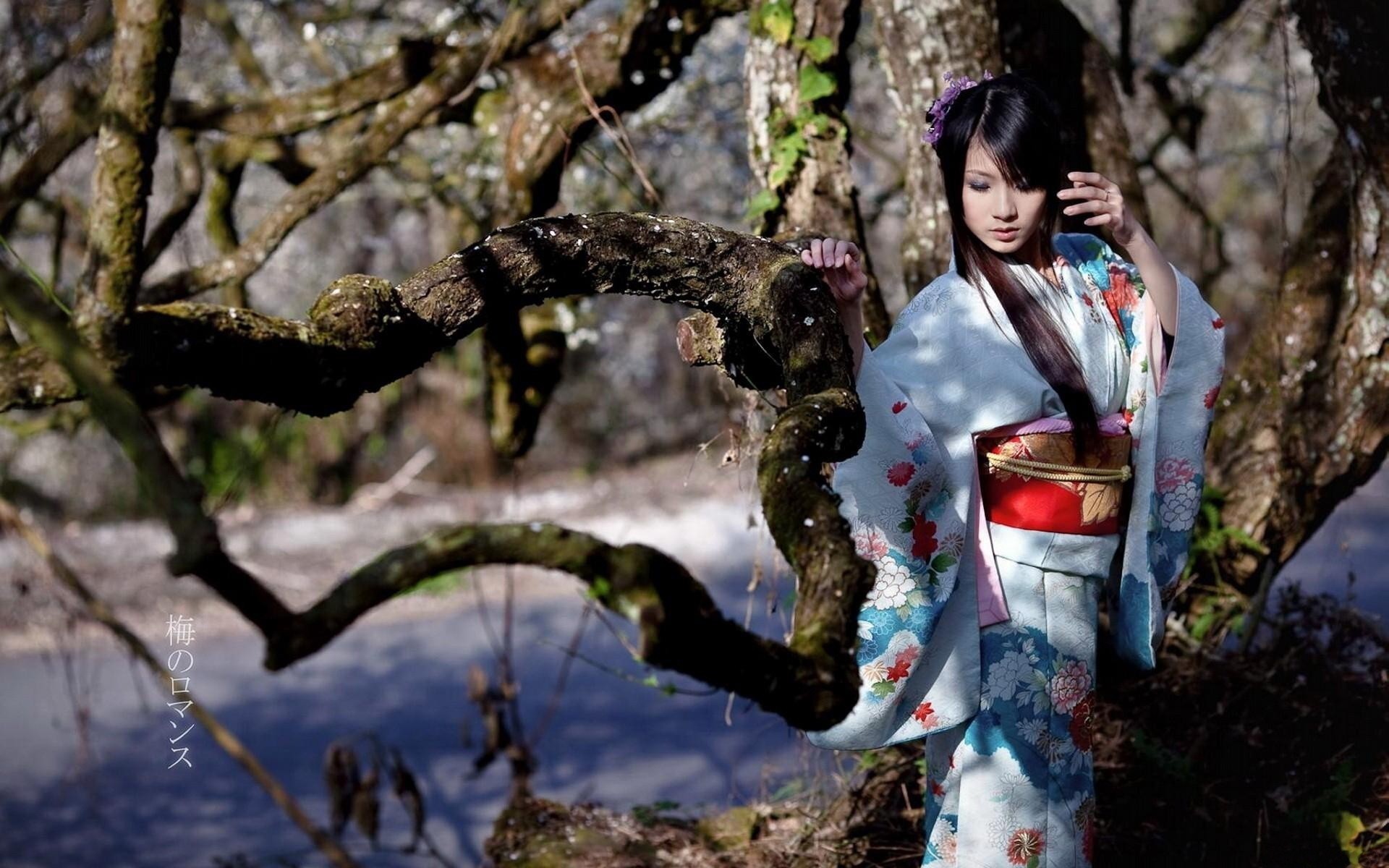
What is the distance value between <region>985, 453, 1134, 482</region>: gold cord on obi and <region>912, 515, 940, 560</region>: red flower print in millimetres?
164

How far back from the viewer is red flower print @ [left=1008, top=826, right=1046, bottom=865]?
224cm

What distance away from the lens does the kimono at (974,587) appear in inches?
87.4

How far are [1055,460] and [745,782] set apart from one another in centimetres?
231

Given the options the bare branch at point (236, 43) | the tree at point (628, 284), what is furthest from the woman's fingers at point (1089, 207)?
the bare branch at point (236, 43)

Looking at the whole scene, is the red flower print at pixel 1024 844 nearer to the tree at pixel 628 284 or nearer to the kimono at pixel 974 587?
the kimono at pixel 974 587

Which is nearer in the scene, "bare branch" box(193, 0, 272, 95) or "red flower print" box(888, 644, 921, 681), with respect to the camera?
"red flower print" box(888, 644, 921, 681)

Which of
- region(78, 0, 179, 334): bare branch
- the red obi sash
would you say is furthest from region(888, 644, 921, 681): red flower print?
region(78, 0, 179, 334): bare branch

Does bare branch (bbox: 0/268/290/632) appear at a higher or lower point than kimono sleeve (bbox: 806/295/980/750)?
lower

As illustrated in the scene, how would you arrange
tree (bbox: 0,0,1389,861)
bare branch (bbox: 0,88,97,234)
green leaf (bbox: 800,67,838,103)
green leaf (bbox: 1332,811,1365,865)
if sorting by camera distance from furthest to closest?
bare branch (bbox: 0,88,97,234)
green leaf (bbox: 800,67,838,103)
green leaf (bbox: 1332,811,1365,865)
tree (bbox: 0,0,1389,861)

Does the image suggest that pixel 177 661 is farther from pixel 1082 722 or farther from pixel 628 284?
pixel 1082 722

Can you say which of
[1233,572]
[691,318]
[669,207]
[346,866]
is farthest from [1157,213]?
[346,866]

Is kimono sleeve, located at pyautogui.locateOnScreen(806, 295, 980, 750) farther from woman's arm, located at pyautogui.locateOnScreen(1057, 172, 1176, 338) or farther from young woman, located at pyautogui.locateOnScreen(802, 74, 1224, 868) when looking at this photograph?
woman's arm, located at pyautogui.locateOnScreen(1057, 172, 1176, 338)

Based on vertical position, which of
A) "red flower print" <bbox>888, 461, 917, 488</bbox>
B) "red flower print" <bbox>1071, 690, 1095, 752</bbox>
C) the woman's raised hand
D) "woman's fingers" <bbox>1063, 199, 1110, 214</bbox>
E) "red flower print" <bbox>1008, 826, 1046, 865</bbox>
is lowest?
"red flower print" <bbox>1008, 826, 1046, 865</bbox>

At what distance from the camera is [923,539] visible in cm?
223
